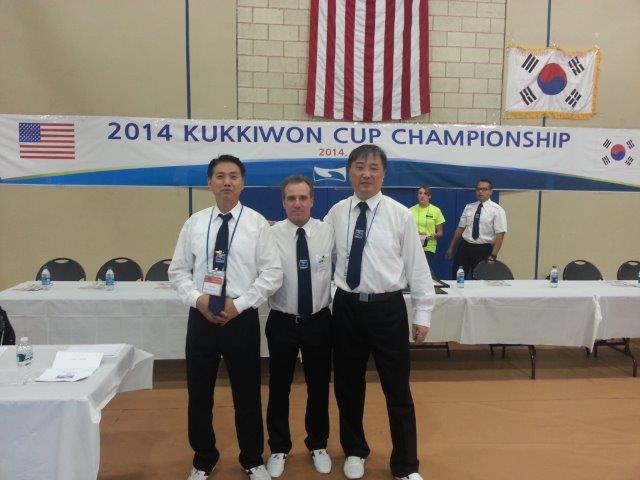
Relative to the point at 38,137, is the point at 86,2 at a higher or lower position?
higher

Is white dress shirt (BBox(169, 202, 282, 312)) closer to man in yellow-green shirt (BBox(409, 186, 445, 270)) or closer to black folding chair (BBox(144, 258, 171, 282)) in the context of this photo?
black folding chair (BBox(144, 258, 171, 282))

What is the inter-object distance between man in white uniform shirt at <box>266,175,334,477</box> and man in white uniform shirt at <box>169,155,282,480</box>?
113 mm

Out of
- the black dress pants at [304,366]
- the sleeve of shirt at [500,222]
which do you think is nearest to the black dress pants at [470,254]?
→ the sleeve of shirt at [500,222]

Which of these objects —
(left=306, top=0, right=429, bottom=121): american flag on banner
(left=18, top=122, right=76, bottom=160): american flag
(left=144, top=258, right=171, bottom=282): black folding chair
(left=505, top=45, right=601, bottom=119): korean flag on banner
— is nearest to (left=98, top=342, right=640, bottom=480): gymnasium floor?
(left=144, top=258, right=171, bottom=282): black folding chair

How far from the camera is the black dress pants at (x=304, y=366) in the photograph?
2217 mm

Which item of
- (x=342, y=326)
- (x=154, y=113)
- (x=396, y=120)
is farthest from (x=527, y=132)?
(x=154, y=113)

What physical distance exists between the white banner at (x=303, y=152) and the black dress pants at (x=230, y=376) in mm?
3066

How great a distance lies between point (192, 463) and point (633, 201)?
6888 millimetres

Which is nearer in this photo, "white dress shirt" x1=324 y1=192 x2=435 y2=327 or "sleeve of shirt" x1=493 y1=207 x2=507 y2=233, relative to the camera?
"white dress shirt" x1=324 y1=192 x2=435 y2=327

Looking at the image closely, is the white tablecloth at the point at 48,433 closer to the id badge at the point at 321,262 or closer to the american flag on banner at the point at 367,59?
the id badge at the point at 321,262

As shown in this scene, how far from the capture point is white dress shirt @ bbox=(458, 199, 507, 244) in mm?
5285

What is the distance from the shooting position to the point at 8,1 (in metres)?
5.57

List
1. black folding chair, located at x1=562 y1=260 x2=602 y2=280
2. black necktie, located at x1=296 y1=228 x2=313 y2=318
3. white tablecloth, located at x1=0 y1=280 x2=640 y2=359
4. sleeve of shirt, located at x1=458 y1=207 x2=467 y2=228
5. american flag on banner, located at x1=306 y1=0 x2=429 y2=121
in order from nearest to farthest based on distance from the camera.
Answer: black necktie, located at x1=296 y1=228 x2=313 y2=318, white tablecloth, located at x1=0 y1=280 x2=640 y2=359, black folding chair, located at x1=562 y1=260 x2=602 y2=280, sleeve of shirt, located at x1=458 y1=207 x2=467 y2=228, american flag on banner, located at x1=306 y1=0 x2=429 y2=121

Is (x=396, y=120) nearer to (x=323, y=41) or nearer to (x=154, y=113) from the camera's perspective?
(x=323, y=41)
